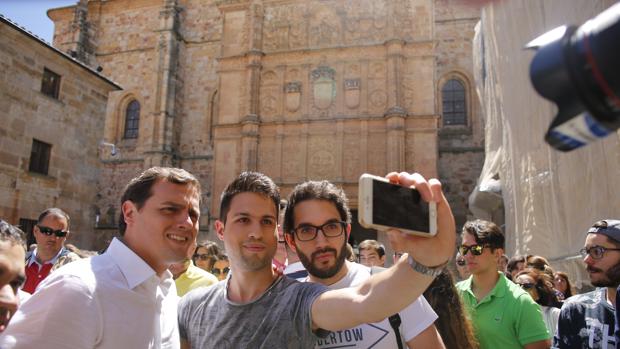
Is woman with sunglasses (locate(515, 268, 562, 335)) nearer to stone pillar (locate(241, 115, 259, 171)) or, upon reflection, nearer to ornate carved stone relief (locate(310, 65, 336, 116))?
ornate carved stone relief (locate(310, 65, 336, 116))

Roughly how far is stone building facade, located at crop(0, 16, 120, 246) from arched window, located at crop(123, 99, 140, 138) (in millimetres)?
10430

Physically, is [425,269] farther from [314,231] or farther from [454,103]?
[454,103]

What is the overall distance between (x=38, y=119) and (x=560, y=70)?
15.3m

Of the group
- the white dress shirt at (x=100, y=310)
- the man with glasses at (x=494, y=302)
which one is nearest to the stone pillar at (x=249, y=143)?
the man with glasses at (x=494, y=302)

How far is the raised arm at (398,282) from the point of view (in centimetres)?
145

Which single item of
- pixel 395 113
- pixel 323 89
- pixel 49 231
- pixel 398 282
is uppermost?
pixel 323 89

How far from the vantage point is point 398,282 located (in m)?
1.56

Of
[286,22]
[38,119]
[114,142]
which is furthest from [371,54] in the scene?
[114,142]

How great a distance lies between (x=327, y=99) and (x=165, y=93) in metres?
9.41

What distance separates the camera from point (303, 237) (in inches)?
87.4

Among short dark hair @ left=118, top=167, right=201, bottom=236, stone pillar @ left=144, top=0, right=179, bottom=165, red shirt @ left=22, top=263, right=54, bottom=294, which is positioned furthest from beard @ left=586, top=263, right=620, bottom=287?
stone pillar @ left=144, top=0, right=179, bottom=165

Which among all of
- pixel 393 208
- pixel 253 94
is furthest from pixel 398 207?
pixel 253 94

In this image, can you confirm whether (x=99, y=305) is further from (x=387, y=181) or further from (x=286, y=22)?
(x=286, y=22)

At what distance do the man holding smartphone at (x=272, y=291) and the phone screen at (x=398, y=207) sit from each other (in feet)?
0.13
